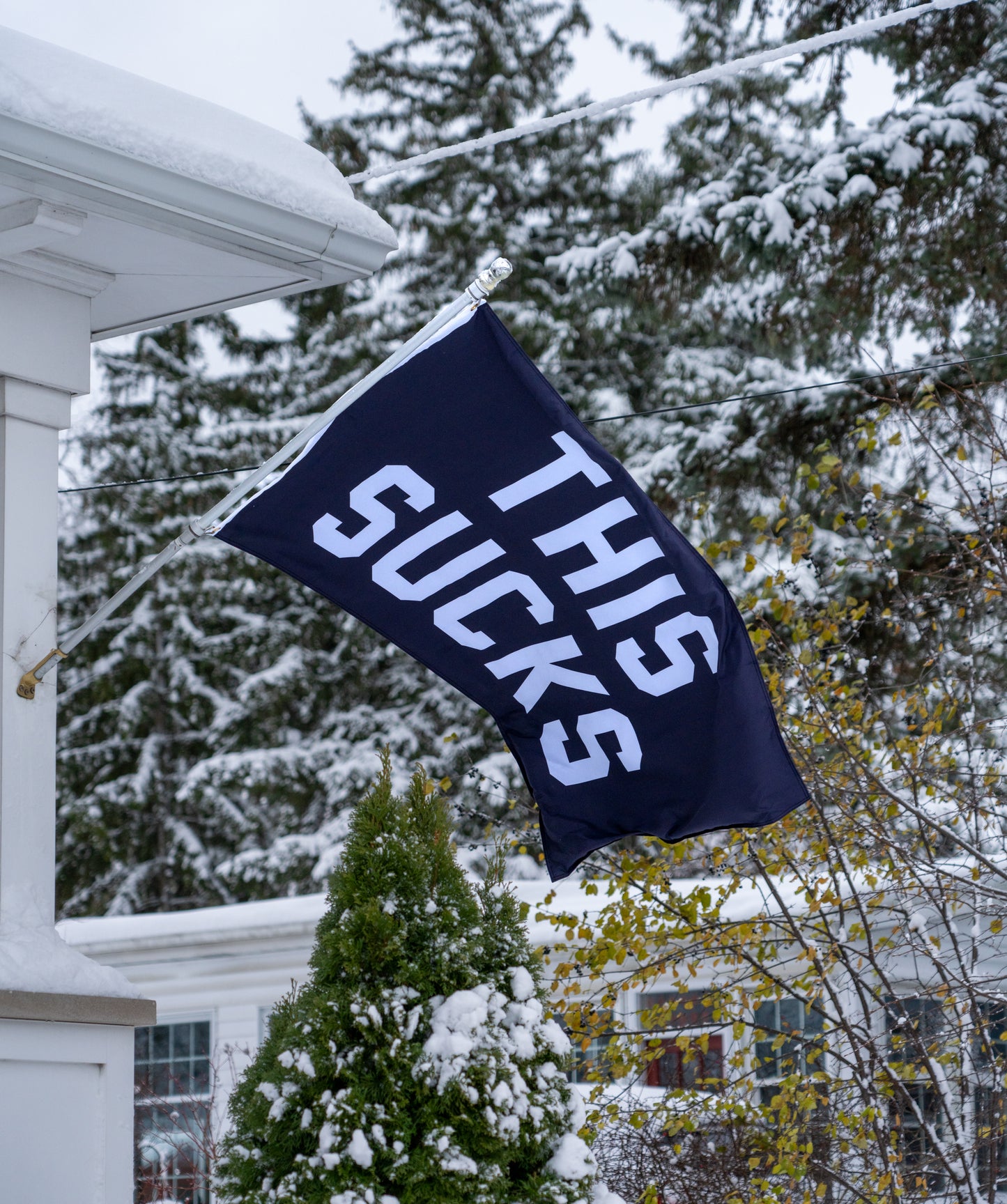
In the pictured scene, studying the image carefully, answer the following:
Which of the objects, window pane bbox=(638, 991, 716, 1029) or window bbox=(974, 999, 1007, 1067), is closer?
window bbox=(974, 999, 1007, 1067)

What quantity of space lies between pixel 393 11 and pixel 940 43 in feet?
33.7

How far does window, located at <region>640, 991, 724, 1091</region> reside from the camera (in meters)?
5.68

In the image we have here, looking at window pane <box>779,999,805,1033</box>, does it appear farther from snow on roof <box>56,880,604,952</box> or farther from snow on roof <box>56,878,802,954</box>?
snow on roof <box>56,880,604,952</box>

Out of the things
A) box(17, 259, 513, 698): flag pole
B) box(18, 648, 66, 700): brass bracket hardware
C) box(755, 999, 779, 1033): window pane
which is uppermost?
Answer: box(17, 259, 513, 698): flag pole

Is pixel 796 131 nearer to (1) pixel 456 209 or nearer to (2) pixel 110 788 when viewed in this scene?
(1) pixel 456 209

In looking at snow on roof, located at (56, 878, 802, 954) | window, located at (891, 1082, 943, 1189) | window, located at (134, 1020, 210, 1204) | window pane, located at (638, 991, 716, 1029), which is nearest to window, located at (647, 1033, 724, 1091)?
window pane, located at (638, 991, 716, 1029)

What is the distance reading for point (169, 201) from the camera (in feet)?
12.5

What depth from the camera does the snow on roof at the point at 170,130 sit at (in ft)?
11.8

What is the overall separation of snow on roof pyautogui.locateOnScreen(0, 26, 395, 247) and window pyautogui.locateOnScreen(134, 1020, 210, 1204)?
7082 mm

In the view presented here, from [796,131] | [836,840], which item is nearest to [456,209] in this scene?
[796,131]

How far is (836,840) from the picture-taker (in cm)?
580

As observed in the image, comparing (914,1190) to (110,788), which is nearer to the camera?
(914,1190)

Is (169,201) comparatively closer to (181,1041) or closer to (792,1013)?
(792,1013)

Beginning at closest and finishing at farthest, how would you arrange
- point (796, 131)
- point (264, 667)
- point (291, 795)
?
point (796, 131) → point (291, 795) → point (264, 667)
